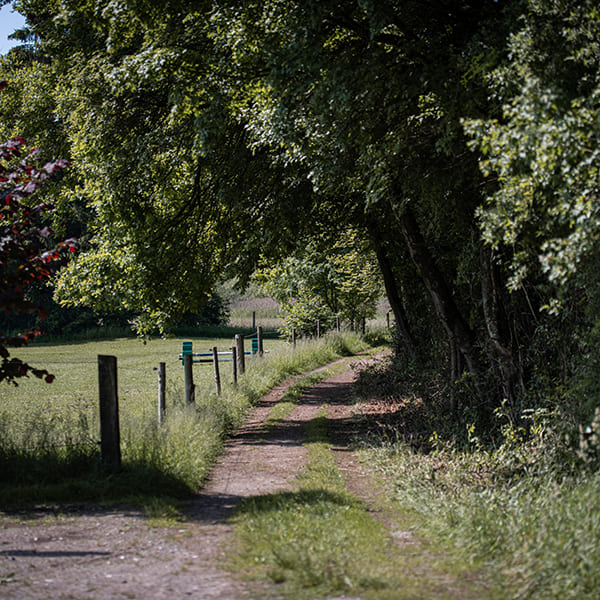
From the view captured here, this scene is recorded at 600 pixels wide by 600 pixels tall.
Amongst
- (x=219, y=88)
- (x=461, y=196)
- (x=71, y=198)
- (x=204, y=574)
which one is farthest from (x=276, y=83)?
(x=71, y=198)

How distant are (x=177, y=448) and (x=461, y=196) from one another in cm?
545

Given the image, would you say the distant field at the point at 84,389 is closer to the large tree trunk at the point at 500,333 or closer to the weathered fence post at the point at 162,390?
the weathered fence post at the point at 162,390

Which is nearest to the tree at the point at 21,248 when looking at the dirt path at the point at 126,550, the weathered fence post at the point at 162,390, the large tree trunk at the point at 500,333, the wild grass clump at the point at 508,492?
the dirt path at the point at 126,550

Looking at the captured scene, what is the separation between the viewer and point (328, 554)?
5324 millimetres

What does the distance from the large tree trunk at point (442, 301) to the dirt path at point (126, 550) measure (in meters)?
3.17

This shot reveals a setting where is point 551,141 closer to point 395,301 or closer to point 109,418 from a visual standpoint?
point 109,418

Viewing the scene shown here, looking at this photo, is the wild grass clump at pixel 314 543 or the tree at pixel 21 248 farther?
the tree at pixel 21 248

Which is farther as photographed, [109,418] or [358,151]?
[358,151]

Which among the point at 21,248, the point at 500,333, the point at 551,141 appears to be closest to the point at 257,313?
the point at 500,333

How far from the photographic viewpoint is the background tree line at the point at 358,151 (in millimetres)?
6254

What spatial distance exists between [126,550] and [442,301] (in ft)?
23.2

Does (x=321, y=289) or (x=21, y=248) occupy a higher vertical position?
(x=21, y=248)

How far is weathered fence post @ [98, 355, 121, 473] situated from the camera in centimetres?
809

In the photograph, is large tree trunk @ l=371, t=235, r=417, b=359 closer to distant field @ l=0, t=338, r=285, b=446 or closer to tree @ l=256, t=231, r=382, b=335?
distant field @ l=0, t=338, r=285, b=446
